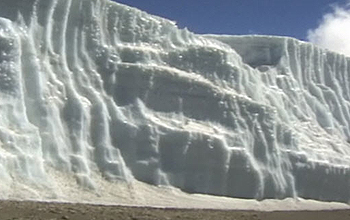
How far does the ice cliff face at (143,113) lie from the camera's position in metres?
29.0

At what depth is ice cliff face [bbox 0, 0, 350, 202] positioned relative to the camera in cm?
2898

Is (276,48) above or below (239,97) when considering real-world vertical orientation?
above

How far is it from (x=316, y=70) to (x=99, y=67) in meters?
16.9

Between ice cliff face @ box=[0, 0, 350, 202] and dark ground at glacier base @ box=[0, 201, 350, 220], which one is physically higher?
ice cliff face @ box=[0, 0, 350, 202]

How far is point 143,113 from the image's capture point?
3328 cm

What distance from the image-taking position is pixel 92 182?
29.1 meters

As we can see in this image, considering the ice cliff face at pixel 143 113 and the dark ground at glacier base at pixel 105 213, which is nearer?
the dark ground at glacier base at pixel 105 213

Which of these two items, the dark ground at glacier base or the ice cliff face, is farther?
the ice cliff face

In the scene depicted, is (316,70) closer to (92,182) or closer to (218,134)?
(218,134)

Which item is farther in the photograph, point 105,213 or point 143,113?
point 143,113

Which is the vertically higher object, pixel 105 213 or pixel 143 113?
pixel 143 113

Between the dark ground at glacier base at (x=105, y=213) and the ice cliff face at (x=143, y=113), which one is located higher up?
the ice cliff face at (x=143, y=113)

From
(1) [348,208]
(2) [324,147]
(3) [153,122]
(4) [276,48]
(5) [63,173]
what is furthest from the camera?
(4) [276,48]

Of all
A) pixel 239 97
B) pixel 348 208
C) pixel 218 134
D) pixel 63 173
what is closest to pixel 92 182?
pixel 63 173
